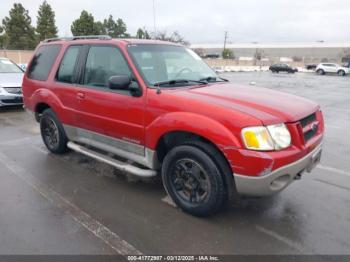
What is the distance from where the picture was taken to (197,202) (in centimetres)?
336

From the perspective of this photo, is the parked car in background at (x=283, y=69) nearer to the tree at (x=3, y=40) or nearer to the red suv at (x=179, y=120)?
the tree at (x=3, y=40)

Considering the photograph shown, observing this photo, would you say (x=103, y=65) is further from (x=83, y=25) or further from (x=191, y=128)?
(x=83, y=25)

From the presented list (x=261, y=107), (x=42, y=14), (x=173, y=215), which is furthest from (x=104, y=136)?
(x=42, y=14)

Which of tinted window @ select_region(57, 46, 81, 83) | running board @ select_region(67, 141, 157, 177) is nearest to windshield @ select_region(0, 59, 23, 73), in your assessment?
tinted window @ select_region(57, 46, 81, 83)

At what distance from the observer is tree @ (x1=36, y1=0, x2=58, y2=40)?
126 ft

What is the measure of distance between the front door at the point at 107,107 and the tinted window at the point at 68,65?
294 mm

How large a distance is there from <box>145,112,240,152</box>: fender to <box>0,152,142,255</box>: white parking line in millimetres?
1060

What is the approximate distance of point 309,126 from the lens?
334cm

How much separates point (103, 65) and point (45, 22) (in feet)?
130

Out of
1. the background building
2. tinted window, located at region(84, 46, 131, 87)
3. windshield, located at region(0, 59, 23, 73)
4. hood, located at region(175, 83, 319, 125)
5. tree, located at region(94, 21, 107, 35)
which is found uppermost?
tree, located at region(94, 21, 107, 35)

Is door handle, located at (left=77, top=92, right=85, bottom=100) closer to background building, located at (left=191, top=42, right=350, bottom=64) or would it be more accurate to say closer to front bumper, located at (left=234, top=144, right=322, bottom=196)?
front bumper, located at (left=234, top=144, right=322, bottom=196)

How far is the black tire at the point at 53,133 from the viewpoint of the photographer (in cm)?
503

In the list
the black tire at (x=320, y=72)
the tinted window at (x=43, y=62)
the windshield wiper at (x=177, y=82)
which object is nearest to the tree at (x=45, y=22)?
the black tire at (x=320, y=72)

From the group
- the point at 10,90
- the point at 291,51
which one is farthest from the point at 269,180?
the point at 291,51
